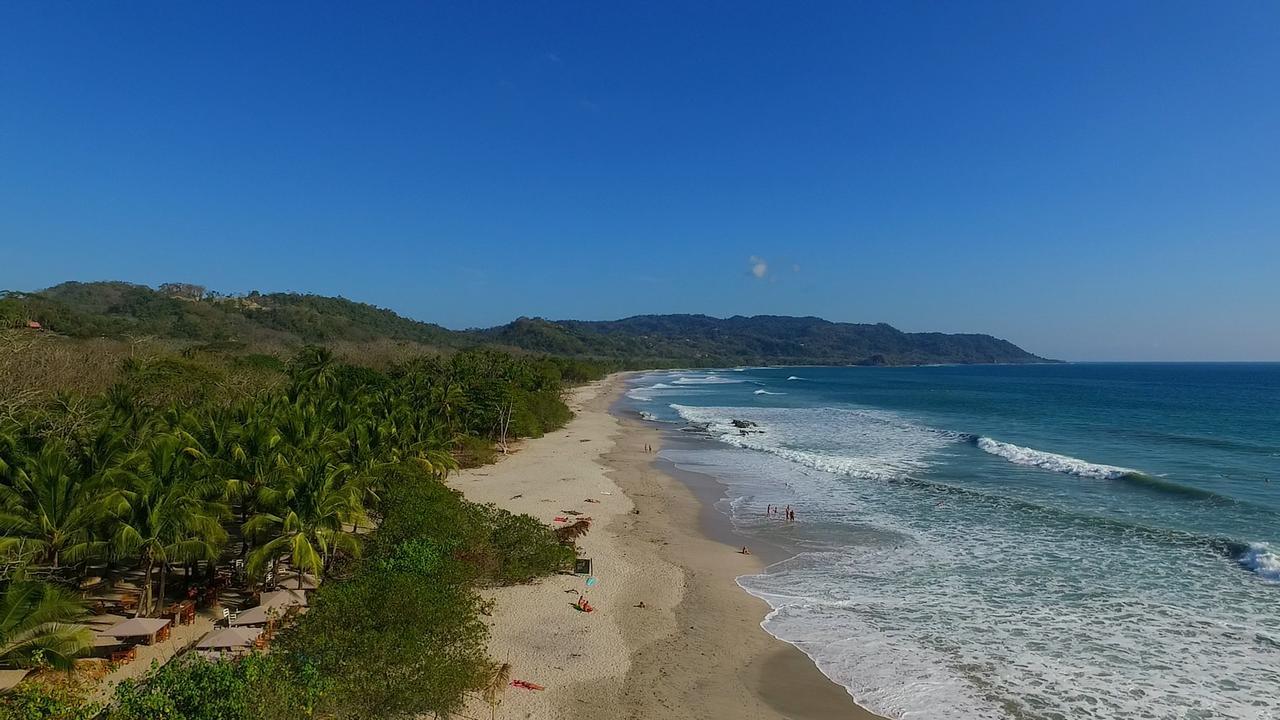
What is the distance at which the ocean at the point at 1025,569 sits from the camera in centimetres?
1373

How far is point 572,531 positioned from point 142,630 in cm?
1282

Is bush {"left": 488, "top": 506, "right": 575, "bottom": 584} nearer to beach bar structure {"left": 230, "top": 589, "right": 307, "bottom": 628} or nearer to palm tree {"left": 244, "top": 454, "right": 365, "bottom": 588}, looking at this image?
palm tree {"left": 244, "top": 454, "right": 365, "bottom": 588}

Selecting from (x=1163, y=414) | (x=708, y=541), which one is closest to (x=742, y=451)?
(x=708, y=541)

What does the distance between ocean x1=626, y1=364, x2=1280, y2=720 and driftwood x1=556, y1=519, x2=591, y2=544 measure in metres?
6.18

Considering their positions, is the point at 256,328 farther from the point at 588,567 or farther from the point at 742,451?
→ the point at 588,567

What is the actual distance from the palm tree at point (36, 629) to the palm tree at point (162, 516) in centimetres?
253

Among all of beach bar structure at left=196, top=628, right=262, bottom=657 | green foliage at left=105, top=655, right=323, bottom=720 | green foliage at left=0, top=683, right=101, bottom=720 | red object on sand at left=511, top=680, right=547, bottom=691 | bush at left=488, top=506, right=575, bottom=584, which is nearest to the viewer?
green foliage at left=0, top=683, right=101, bottom=720

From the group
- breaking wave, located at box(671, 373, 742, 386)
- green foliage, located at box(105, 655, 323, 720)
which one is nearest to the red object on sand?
green foliage, located at box(105, 655, 323, 720)

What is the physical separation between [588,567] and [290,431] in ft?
34.2

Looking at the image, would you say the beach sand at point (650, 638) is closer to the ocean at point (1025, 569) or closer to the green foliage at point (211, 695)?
the ocean at point (1025, 569)

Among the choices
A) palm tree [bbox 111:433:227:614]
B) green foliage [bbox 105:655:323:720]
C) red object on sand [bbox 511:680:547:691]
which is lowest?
red object on sand [bbox 511:680:547:691]

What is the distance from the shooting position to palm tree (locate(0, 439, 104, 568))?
43.2ft

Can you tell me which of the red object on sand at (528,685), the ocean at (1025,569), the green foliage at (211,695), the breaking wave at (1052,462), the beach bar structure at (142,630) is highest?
the green foliage at (211,695)

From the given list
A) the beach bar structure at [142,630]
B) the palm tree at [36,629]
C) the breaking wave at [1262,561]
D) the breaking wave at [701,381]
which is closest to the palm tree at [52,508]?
the beach bar structure at [142,630]
